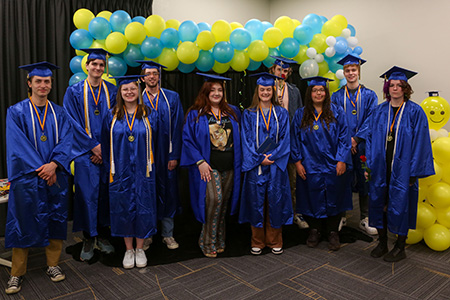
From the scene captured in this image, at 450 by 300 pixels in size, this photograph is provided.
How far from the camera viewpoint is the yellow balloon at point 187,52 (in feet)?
13.0

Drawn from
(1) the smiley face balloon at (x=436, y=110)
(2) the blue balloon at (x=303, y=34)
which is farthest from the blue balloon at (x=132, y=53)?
(1) the smiley face balloon at (x=436, y=110)

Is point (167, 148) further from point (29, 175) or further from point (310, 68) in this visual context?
point (310, 68)

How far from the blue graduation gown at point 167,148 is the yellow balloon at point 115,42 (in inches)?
29.1

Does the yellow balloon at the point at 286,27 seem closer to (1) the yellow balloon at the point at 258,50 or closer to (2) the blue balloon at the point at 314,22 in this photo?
(2) the blue balloon at the point at 314,22

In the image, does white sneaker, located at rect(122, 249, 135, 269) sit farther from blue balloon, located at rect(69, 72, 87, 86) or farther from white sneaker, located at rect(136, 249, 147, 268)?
blue balloon, located at rect(69, 72, 87, 86)

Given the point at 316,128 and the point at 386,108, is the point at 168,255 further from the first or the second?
the point at 386,108

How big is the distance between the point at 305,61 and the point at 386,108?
1570mm

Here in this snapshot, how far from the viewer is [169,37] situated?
395 centimetres

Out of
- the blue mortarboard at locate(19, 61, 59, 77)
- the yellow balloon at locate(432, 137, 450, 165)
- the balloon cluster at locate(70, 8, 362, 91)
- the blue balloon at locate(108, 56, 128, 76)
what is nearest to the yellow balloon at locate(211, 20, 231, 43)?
the balloon cluster at locate(70, 8, 362, 91)

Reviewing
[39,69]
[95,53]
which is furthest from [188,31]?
[39,69]

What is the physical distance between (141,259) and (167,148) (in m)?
0.98

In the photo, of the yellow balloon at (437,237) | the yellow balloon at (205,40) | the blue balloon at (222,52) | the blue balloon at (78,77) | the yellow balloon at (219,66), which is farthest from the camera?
the yellow balloon at (219,66)

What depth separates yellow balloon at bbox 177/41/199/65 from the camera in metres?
3.96

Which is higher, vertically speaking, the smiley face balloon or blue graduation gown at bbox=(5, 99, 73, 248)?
the smiley face balloon
